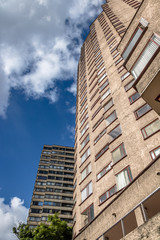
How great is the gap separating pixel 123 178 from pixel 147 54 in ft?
A: 30.1

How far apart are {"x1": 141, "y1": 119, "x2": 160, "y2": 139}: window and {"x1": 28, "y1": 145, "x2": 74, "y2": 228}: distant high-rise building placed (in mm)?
Answer: 47709

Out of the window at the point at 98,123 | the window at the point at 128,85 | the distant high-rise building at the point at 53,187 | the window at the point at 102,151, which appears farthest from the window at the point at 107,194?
the distant high-rise building at the point at 53,187

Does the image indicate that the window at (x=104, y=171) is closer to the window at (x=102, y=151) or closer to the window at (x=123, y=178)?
the window at (x=102, y=151)

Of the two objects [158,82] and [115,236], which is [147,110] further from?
[115,236]

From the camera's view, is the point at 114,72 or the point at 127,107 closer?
the point at 127,107

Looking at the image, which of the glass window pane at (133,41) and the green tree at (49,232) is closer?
the glass window pane at (133,41)

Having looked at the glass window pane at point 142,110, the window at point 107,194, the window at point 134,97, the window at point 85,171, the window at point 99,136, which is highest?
the window at point 134,97

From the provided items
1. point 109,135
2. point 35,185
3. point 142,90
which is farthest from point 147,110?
point 35,185

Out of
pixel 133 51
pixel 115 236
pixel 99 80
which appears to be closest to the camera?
pixel 115 236

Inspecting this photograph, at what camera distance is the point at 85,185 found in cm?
1969

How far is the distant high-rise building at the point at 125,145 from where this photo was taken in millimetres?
9281

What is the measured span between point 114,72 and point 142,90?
56.6ft

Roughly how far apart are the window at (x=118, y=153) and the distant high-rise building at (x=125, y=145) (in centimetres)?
9

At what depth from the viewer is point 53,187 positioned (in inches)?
2403
